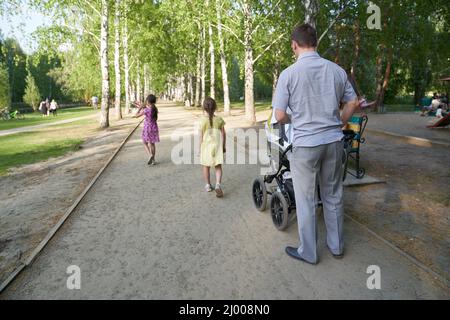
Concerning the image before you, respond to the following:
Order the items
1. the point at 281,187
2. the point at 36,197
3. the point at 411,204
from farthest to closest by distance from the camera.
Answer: the point at 36,197 → the point at 411,204 → the point at 281,187

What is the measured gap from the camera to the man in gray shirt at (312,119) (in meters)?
3.38

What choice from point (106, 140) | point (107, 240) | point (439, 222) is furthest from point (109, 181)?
point (106, 140)

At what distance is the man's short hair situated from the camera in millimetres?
3449

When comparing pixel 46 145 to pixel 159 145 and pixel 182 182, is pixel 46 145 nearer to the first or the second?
pixel 159 145

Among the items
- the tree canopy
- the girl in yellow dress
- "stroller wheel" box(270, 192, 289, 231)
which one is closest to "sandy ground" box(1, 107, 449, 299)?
"stroller wheel" box(270, 192, 289, 231)

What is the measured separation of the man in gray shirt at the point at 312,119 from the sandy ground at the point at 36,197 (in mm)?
3226

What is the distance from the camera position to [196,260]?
380cm

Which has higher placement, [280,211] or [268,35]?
[268,35]

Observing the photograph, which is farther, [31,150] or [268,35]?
[268,35]

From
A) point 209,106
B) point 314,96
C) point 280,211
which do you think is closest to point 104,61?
point 209,106

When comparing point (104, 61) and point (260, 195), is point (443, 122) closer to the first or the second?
point (260, 195)

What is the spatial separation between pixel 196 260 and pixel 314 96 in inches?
83.6

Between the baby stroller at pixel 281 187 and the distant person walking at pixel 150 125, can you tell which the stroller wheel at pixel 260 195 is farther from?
the distant person walking at pixel 150 125

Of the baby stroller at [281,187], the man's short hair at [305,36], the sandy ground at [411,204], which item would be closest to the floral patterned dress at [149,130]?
the baby stroller at [281,187]
